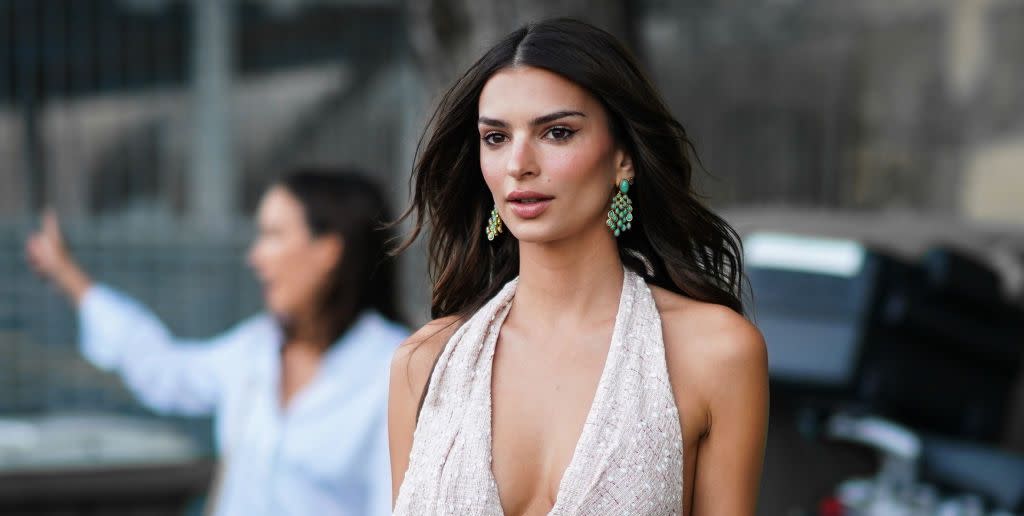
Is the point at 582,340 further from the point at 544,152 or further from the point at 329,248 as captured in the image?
the point at 329,248

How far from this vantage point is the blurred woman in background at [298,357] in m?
4.23

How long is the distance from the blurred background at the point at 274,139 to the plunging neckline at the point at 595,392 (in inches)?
185

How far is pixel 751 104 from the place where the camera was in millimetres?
8531

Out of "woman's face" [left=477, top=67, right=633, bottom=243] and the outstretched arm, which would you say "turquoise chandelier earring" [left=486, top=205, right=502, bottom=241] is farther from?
the outstretched arm

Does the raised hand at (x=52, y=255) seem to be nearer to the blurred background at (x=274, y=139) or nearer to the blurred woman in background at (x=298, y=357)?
the blurred woman in background at (x=298, y=357)

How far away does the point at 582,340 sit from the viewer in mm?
2305

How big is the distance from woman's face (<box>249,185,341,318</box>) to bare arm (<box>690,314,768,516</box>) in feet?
8.03

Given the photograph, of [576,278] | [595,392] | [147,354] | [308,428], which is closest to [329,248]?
[308,428]

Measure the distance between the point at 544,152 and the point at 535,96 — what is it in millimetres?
79

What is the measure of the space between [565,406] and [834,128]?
6336 millimetres

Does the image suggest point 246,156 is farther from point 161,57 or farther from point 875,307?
point 875,307

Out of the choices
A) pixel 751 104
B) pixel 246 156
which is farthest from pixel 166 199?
pixel 751 104

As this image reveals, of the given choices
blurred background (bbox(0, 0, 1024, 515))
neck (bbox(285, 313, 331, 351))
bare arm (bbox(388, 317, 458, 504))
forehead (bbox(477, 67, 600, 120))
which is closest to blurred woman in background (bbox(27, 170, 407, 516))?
neck (bbox(285, 313, 331, 351))

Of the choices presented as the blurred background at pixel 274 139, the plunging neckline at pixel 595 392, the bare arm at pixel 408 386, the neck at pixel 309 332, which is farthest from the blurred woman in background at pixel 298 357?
the blurred background at pixel 274 139
